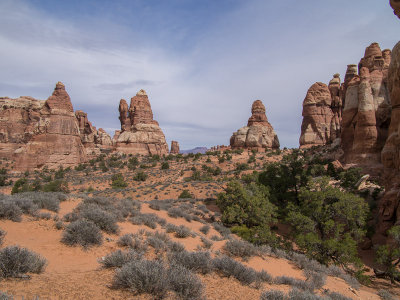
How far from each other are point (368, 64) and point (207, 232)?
30.4 m

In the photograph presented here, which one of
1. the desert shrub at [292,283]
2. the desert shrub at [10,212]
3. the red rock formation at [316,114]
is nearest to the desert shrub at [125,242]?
the desert shrub at [10,212]

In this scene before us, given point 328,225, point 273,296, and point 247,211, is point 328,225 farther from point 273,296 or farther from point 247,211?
point 273,296

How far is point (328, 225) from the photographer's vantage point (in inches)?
381

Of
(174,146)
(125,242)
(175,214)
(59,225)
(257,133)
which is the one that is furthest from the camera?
(174,146)

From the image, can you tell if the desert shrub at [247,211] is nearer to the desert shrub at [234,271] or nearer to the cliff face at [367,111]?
the desert shrub at [234,271]

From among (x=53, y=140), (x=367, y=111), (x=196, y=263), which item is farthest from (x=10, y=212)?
(x=53, y=140)

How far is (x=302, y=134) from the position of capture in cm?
4906

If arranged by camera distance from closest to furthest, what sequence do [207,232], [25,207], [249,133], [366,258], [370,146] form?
1. [25,207]
2. [207,232]
3. [366,258]
4. [370,146]
5. [249,133]

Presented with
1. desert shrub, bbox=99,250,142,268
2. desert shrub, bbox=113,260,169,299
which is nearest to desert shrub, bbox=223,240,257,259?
desert shrub, bbox=99,250,142,268

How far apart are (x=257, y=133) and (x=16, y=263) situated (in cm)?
5229

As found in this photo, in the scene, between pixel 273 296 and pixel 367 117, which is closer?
pixel 273 296

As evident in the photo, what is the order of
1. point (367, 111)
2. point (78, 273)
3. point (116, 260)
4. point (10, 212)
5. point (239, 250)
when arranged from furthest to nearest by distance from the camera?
point (367, 111) → point (239, 250) → point (10, 212) → point (116, 260) → point (78, 273)

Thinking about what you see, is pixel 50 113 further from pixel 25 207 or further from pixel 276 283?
pixel 276 283

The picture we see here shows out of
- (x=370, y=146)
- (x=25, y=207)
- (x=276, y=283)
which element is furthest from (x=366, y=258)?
(x=25, y=207)
